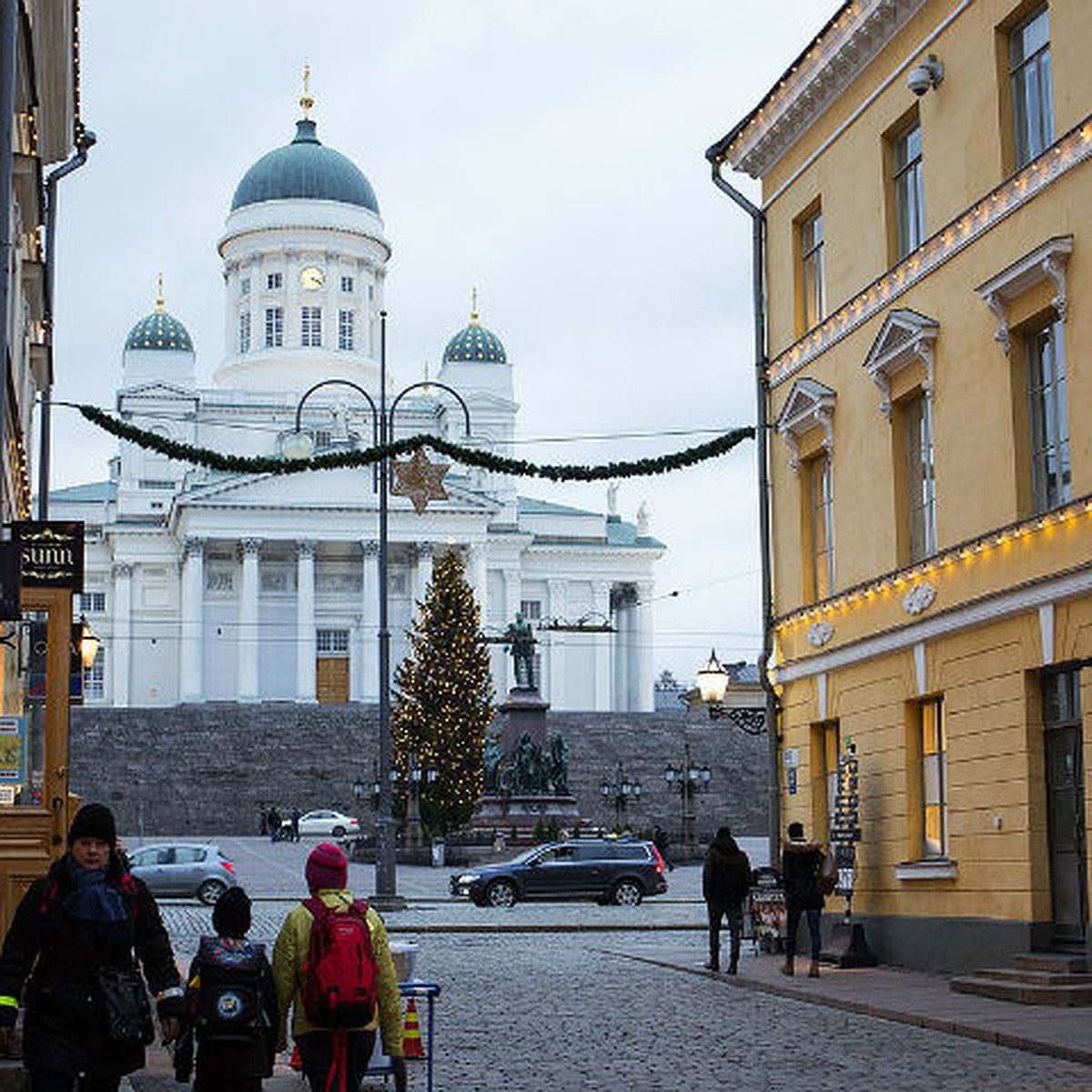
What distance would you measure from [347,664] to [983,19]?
82.9 m

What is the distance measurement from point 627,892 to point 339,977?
105ft

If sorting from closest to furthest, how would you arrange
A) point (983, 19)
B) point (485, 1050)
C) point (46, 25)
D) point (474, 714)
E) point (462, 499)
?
1. point (485, 1050)
2. point (983, 19)
3. point (46, 25)
4. point (474, 714)
5. point (462, 499)

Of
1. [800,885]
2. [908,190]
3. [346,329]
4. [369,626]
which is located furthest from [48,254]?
[346,329]

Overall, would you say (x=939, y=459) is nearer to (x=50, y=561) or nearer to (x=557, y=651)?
(x=50, y=561)

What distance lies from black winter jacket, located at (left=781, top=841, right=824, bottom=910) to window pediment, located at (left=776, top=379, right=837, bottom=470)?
5.56 metres

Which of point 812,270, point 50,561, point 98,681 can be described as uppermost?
point 812,270

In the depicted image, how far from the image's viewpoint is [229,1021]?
29.6 feet

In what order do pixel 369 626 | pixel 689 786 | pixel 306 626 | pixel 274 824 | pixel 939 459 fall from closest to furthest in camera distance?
pixel 939 459 → pixel 689 786 → pixel 274 824 → pixel 306 626 → pixel 369 626

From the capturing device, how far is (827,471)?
26.3 meters

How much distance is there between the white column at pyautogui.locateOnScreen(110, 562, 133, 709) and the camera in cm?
10331

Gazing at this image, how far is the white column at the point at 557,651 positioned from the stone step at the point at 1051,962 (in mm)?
90105

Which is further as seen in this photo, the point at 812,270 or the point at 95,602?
the point at 95,602

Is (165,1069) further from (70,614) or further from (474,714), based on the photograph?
Result: (474,714)

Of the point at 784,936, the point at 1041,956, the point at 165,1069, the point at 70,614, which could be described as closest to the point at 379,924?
the point at 165,1069
